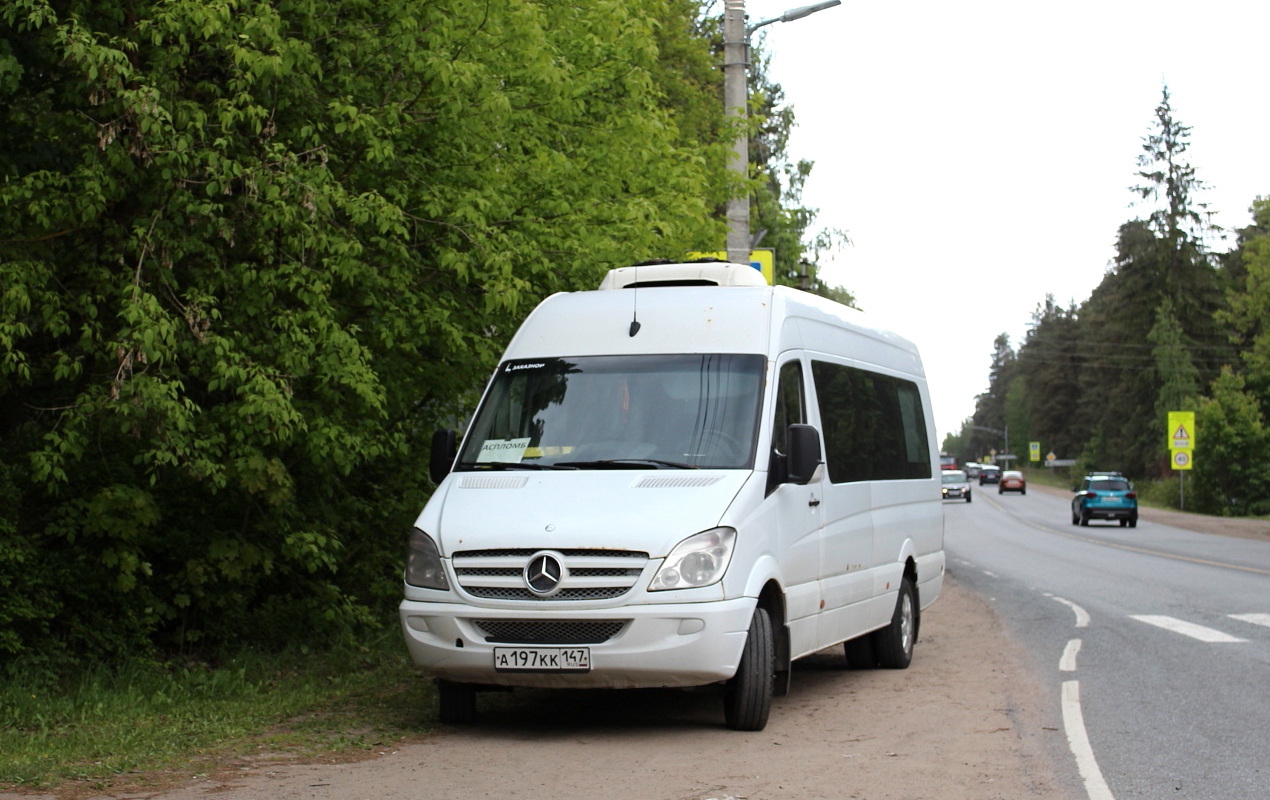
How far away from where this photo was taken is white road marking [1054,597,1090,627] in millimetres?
16033

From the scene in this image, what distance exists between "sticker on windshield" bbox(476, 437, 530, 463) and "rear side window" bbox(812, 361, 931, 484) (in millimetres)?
2170

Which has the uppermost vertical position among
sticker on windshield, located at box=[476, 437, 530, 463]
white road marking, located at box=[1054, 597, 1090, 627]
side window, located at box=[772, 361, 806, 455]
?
side window, located at box=[772, 361, 806, 455]

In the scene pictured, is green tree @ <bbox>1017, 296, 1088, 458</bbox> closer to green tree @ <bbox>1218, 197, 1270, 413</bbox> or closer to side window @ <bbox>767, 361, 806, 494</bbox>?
green tree @ <bbox>1218, 197, 1270, 413</bbox>

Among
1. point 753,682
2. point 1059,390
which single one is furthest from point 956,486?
point 1059,390

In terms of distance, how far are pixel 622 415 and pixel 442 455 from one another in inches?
45.8

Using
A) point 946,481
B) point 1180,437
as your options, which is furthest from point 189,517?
point 946,481

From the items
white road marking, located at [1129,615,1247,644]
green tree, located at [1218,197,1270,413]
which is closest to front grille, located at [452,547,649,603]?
white road marking, located at [1129,615,1247,644]

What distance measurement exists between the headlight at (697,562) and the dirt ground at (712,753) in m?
0.88

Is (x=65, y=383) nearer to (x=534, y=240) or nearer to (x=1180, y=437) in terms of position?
(x=534, y=240)

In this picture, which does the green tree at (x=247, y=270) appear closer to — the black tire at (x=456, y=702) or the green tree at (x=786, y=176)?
the black tire at (x=456, y=702)

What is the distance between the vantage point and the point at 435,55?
11.2 metres

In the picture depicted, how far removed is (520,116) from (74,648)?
536cm

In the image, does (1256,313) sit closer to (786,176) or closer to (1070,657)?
(786,176)

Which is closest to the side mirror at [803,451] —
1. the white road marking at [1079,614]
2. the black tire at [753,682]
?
the black tire at [753,682]
